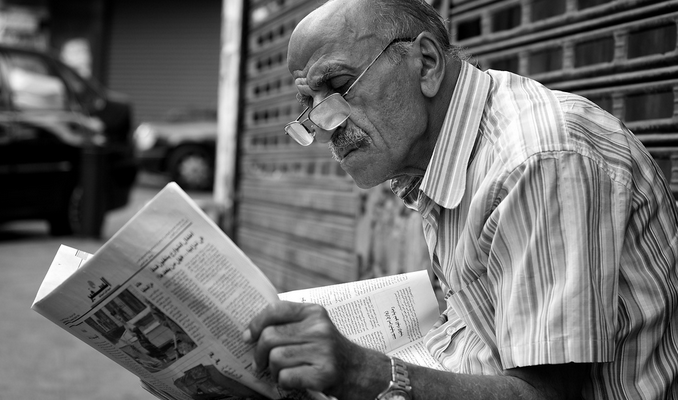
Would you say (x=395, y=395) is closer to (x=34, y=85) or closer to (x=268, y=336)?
(x=268, y=336)

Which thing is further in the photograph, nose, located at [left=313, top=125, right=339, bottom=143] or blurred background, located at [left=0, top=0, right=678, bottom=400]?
blurred background, located at [left=0, top=0, right=678, bottom=400]

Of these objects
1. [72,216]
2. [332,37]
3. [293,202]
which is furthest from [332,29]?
[72,216]

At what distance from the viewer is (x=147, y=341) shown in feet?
4.65

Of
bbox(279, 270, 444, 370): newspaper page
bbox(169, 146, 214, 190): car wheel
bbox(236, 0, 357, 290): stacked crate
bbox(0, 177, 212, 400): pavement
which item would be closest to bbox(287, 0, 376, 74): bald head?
bbox(279, 270, 444, 370): newspaper page

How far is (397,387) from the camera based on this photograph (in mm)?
1308

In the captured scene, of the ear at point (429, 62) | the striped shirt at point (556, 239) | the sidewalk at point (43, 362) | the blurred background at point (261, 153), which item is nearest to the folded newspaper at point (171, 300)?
the striped shirt at point (556, 239)

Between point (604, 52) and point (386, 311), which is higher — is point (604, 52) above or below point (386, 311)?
above

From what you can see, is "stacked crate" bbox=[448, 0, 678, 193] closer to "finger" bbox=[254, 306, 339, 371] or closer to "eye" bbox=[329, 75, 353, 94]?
"eye" bbox=[329, 75, 353, 94]

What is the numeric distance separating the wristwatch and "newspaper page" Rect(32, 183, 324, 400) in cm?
13

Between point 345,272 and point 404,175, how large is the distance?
8.17 ft

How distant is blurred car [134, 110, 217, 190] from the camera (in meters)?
12.6

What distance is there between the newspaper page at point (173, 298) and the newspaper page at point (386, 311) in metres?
0.42

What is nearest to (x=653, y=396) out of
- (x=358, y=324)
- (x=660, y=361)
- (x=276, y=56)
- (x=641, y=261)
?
(x=660, y=361)

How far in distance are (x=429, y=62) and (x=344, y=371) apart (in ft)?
2.59
